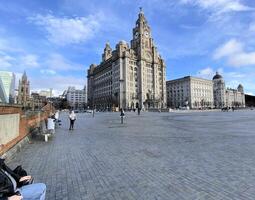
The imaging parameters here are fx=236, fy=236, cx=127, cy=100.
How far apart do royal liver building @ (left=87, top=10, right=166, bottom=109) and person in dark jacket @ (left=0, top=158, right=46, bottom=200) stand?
120 m

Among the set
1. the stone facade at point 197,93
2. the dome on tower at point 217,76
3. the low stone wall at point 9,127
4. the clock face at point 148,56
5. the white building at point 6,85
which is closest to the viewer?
the low stone wall at point 9,127

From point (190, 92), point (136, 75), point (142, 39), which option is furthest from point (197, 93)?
point (142, 39)

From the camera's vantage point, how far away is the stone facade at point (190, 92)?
15890 centimetres

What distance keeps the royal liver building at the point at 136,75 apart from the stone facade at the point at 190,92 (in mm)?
19556

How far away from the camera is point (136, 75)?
141000 mm

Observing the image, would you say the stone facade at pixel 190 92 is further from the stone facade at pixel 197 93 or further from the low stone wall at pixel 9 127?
the low stone wall at pixel 9 127

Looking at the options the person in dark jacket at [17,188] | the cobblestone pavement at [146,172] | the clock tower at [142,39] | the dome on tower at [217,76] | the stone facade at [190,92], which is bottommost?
the cobblestone pavement at [146,172]

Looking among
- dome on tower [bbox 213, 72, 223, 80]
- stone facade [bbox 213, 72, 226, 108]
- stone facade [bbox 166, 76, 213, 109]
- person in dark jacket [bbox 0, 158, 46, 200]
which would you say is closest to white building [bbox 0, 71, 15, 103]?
person in dark jacket [bbox 0, 158, 46, 200]

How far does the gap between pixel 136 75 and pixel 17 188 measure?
139 m

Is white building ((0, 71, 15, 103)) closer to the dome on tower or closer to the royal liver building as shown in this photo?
the royal liver building

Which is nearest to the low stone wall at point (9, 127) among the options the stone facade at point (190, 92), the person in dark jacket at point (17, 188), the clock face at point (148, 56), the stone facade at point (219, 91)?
the person in dark jacket at point (17, 188)

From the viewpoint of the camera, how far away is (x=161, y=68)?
152 m

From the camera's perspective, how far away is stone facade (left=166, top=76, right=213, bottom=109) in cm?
15890

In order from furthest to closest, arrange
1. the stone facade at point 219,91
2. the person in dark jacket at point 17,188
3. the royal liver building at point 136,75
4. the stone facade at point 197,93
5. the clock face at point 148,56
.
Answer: the stone facade at point 219,91
the stone facade at point 197,93
the clock face at point 148,56
the royal liver building at point 136,75
the person in dark jacket at point 17,188
